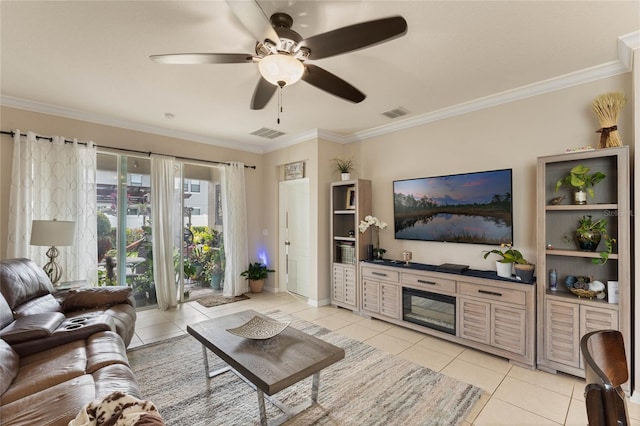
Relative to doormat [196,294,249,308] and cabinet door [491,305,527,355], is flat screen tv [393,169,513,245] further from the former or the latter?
doormat [196,294,249,308]

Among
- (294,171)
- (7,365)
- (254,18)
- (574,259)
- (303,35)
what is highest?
(303,35)

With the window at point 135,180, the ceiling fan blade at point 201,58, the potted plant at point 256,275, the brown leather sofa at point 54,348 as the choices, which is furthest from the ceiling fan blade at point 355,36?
the potted plant at point 256,275

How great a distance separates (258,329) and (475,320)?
222cm

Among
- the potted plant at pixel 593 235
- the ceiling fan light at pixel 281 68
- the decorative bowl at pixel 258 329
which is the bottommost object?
the decorative bowl at pixel 258 329

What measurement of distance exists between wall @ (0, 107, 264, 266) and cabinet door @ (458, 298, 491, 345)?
3.77 m

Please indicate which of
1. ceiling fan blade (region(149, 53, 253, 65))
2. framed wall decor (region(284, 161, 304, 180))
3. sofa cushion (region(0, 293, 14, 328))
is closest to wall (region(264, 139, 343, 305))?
framed wall decor (region(284, 161, 304, 180))

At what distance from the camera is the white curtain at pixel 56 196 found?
3.31m

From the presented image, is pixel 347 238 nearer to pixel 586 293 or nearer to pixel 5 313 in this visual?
pixel 586 293

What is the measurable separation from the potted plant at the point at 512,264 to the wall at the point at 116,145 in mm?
4058

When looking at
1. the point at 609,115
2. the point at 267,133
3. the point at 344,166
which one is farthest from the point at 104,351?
the point at 609,115

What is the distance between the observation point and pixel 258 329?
2.31 metres

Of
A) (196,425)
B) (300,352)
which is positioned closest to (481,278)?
(300,352)

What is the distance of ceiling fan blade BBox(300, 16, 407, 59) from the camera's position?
1.52m

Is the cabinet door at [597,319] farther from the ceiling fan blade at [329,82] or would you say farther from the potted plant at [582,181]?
the ceiling fan blade at [329,82]
